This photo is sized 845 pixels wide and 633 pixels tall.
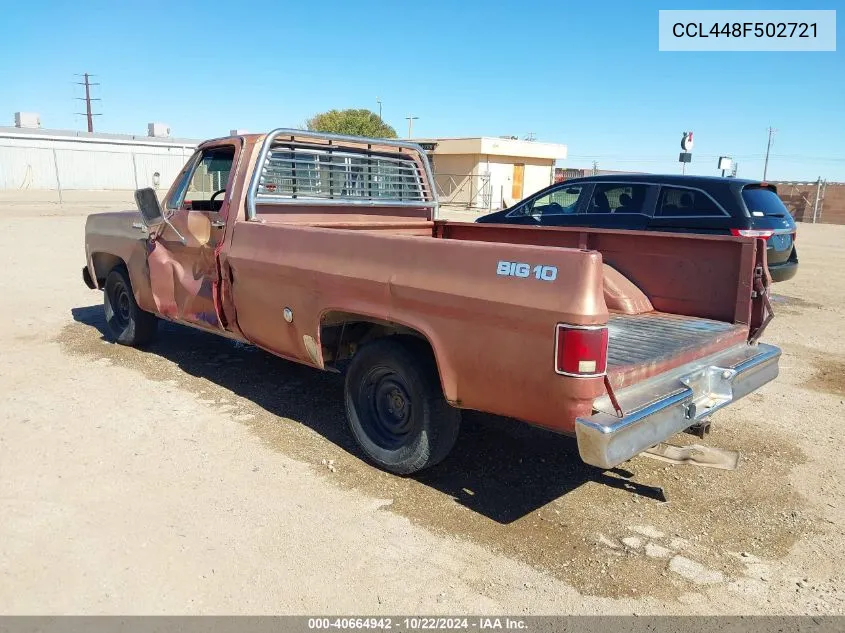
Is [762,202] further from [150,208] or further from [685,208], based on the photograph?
[150,208]

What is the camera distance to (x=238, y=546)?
322cm

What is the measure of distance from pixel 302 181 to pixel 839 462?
429 centimetres

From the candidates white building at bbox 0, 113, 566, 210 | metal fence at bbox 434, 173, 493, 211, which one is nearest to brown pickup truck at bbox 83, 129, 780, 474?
white building at bbox 0, 113, 566, 210

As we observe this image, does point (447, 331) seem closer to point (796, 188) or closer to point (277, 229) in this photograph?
point (277, 229)

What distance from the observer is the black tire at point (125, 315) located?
641 centimetres

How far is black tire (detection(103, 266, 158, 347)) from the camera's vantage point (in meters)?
6.41

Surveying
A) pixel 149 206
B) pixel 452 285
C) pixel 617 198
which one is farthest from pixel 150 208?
pixel 617 198

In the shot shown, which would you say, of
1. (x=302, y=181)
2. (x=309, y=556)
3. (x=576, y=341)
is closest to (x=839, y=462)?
(x=576, y=341)

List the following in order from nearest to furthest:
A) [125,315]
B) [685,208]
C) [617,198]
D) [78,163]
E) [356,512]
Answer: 1. [356,512]
2. [125,315]
3. [685,208]
4. [617,198]
5. [78,163]

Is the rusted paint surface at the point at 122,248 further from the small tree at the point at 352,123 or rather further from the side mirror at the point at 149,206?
the small tree at the point at 352,123

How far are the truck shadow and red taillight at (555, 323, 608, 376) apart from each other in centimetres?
111

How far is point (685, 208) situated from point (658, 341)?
4.83 metres

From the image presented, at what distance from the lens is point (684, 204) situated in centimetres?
796

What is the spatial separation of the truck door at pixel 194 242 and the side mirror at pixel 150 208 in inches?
5.1
